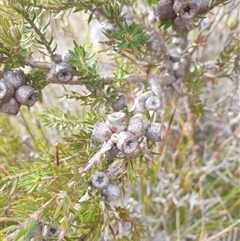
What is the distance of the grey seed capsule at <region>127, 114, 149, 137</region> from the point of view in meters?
0.64

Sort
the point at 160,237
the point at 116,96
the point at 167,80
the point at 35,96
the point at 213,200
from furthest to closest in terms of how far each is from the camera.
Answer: the point at 213,200
the point at 160,237
the point at 167,80
the point at 116,96
the point at 35,96

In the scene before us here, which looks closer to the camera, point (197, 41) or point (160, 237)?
point (197, 41)

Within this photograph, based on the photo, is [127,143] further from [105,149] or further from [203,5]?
[203,5]

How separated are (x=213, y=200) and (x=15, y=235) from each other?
1.15 m

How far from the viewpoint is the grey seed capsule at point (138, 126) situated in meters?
0.64

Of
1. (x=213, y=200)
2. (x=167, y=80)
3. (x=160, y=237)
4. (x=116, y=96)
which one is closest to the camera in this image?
(x=116, y=96)

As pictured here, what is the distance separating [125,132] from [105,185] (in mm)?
113

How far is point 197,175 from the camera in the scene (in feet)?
5.64

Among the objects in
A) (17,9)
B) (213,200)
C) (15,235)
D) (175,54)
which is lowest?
(213,200)

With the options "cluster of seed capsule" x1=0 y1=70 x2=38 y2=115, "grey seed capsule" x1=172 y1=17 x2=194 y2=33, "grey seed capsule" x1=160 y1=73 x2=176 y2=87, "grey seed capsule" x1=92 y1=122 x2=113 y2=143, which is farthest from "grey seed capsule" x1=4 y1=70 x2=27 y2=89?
"grey seed capsule" x1=160 y1=73 x2=176 y2=87

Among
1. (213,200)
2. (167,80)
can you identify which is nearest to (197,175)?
(213,200)

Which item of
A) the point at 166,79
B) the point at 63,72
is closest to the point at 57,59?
the point at 63,72

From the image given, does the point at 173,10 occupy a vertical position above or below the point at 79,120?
above

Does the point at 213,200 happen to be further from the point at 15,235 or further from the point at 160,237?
the point at 15,235
